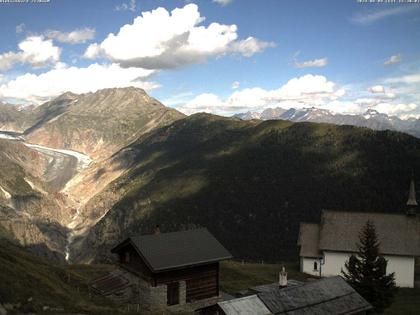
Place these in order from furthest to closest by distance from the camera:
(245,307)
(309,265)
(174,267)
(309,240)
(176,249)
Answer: (309,240) < (309,265) < (176,249) < (174,267) < (245,307)

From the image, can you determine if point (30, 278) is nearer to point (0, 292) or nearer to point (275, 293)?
point (0, 292)

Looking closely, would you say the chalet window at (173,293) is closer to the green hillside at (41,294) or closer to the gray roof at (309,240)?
the green hillside at (41,294)

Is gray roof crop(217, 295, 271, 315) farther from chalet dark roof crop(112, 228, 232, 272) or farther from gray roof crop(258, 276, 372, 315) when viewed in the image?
chalet dark roof crop(112, 228, 232, 272)

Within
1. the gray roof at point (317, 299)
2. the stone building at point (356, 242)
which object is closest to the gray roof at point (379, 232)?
the stone building at point (356, 242)

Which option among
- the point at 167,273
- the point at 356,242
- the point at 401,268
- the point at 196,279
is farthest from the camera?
the point at 356,242

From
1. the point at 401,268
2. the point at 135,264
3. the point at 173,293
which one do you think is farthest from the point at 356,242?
the point at 135,264

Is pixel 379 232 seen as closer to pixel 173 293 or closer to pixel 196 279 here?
pixel 196 279

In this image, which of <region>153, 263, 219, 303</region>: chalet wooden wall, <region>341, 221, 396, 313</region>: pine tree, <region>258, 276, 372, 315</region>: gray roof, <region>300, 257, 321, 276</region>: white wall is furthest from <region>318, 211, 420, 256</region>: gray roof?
<region>258, 276, 372, 315</region>: gray roof
